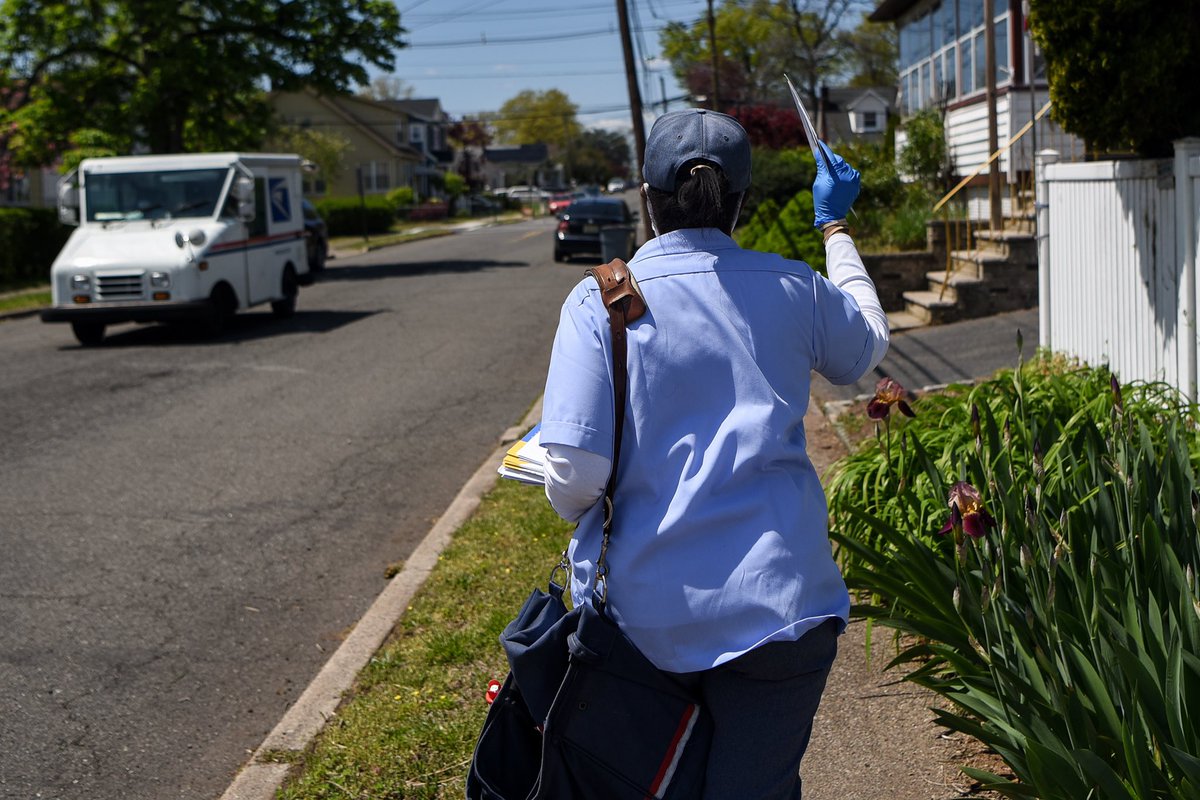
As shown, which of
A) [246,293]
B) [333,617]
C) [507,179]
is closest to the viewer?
[333,617]

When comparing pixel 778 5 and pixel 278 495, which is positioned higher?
pixel 778 5

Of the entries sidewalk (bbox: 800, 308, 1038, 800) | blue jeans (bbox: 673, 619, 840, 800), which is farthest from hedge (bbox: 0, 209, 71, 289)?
blue jeans (bbox: 673, 619, 840, 800)

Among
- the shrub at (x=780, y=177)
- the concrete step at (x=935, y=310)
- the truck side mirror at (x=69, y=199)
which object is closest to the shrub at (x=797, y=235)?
the concrete step at (x=935, y=310)

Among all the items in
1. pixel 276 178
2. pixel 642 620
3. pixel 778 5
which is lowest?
pixel 642 620

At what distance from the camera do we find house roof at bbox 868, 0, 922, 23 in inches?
1017

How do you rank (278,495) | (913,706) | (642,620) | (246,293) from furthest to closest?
(246,293) < (278,495) < (913,706) < (642,620)

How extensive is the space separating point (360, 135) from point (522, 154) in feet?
216

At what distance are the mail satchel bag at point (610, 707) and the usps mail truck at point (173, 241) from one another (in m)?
14.3

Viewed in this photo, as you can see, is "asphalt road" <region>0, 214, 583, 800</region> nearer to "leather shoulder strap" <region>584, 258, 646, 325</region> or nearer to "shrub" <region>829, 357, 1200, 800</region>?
"shrub" <region>829, 357, 1200, 800</region>

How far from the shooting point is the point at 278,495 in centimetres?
809

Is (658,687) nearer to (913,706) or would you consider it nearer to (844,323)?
(844,323)

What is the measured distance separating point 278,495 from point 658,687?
6.07 m

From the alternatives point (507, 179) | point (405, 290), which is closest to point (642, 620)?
point (405, 290)

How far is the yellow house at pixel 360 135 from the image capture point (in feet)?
248
